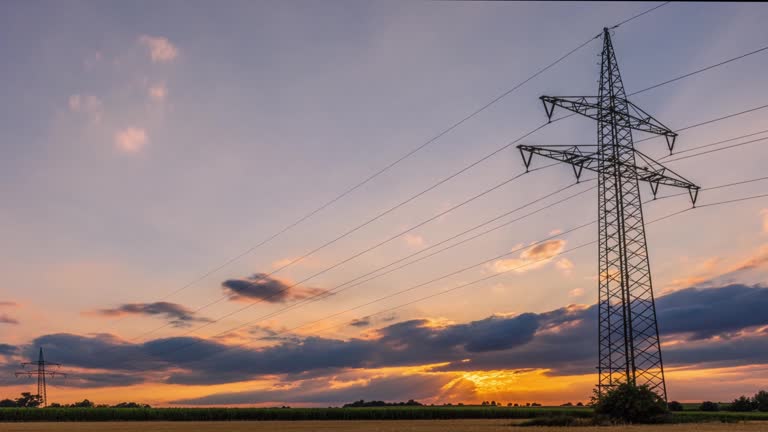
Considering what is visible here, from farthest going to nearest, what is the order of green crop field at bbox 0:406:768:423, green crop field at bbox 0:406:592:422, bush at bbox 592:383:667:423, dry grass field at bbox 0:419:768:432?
green crop field at bbox 0:406:592:422 < green crop field at bbox 0:406:768:423 < bush at bbox 592:383:667:423 < dry grass field at bbox 0:419:768:432

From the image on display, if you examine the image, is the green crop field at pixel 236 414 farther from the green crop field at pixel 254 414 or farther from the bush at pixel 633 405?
the bush at pixel 633 405

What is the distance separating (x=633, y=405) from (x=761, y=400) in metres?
82.9

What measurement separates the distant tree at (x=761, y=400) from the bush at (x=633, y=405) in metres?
78.4

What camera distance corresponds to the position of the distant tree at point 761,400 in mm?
112438

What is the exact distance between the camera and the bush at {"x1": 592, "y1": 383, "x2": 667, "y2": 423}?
50.0m

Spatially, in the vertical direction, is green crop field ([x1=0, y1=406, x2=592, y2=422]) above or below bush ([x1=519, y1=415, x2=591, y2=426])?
below

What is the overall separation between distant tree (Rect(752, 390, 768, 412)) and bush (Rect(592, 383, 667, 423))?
78.4 m

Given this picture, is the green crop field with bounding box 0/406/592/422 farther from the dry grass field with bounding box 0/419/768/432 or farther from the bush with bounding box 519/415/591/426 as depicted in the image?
the bush with bounding box 519/415/591/426

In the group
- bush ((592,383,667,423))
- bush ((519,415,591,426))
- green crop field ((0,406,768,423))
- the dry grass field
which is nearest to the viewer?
the dry grass field

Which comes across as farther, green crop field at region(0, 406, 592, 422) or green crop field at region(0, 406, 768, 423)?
green crop field at region(0, 406, 592, 422)

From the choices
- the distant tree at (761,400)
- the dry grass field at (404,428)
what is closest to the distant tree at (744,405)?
the distant tree at (761,400)

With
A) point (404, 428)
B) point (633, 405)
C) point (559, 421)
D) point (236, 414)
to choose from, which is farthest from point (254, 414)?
point (633, 405)

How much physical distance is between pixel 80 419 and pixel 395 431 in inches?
3097

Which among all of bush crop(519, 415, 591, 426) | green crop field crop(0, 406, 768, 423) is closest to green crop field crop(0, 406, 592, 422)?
green crop field crop(0, 406, 768, 423)
